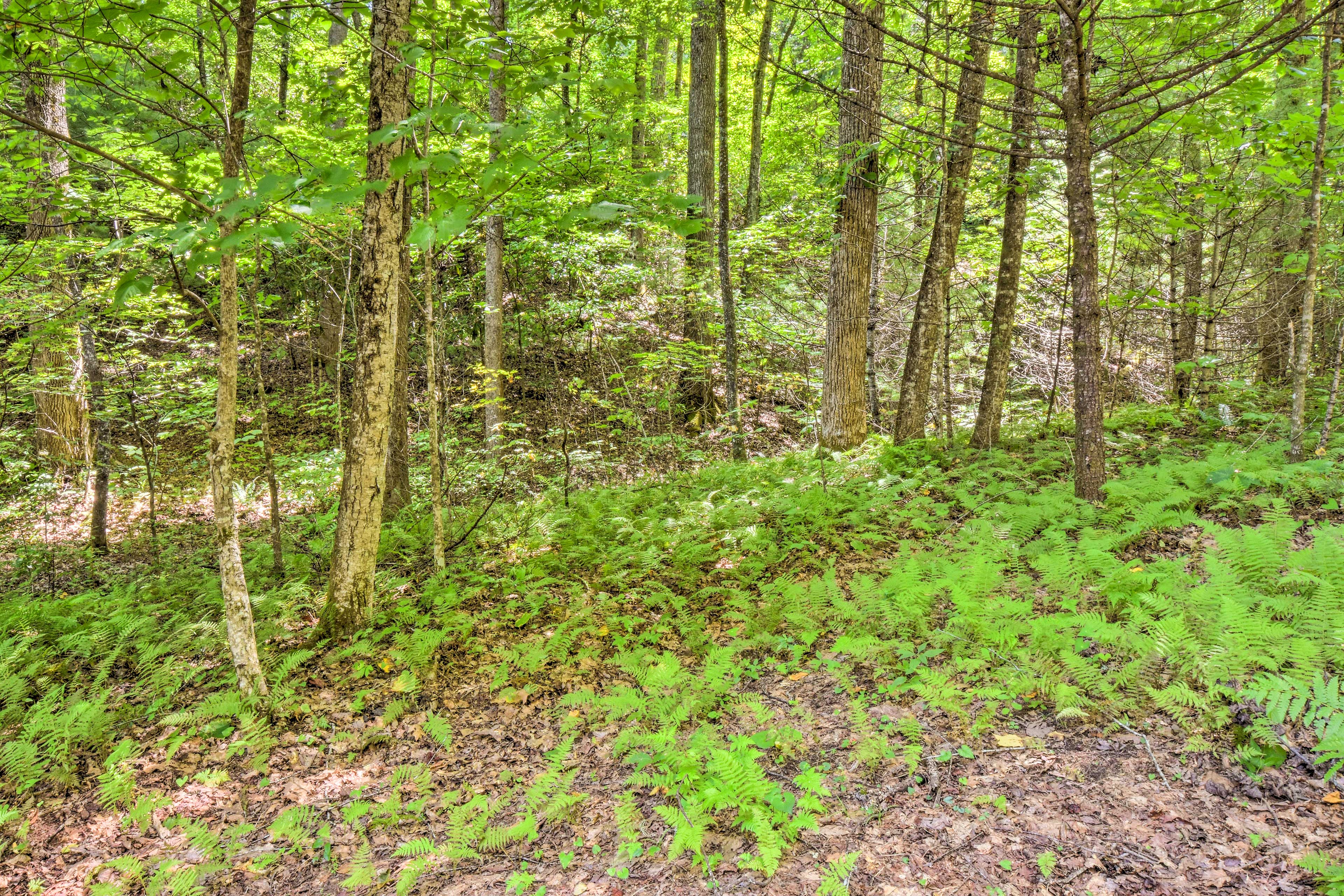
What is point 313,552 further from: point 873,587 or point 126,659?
point 873,587

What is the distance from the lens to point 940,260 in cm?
782

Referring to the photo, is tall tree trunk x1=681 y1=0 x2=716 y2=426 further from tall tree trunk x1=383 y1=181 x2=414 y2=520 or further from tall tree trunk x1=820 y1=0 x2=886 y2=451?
tall tree trunk x1=383 y1=181 x2=414 y2=520

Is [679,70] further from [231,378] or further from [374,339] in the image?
[231,378]

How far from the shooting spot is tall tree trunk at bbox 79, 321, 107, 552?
7199mm

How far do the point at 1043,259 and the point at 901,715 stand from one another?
9.28 meters

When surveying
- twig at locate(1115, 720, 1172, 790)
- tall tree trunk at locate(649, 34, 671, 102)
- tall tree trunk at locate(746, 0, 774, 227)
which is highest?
tall tree trunk at locate(649, 34, 671, 102)

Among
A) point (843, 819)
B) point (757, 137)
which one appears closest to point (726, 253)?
point (843, 819)

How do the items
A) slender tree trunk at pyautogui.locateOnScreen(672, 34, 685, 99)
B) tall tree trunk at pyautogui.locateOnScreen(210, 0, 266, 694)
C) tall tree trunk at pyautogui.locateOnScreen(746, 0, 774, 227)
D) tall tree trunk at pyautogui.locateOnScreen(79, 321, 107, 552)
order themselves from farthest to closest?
slender tree trunk at pyautogui.locateOnScreen(672, 34, 685, 99), tall tree trunk at pyautogui.locateOnScreen(746, 0, 774, 227), tall tree trunk at pyautogui.locateOnScreen(79, 321, 107, 552), tall tree trunk at pyautogui.locateOnScreen(210, 0, 266, 694)

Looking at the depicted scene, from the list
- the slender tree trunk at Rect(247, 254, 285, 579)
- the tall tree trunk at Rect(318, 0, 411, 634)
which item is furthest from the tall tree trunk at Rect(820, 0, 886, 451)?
the slender tree trunk at Rect(247, 254, 285, 579)

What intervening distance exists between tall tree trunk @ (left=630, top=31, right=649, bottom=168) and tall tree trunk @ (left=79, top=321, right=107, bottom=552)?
29.3 ft

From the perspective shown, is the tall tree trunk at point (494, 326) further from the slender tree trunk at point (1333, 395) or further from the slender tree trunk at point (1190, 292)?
the slender tree trunk at point (1190, 292)

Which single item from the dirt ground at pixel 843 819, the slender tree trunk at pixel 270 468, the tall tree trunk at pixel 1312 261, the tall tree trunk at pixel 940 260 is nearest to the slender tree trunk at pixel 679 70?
the tall tree trunk at pixel 940 260

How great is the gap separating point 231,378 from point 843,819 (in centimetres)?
442

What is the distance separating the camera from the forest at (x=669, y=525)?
2.96 meters
